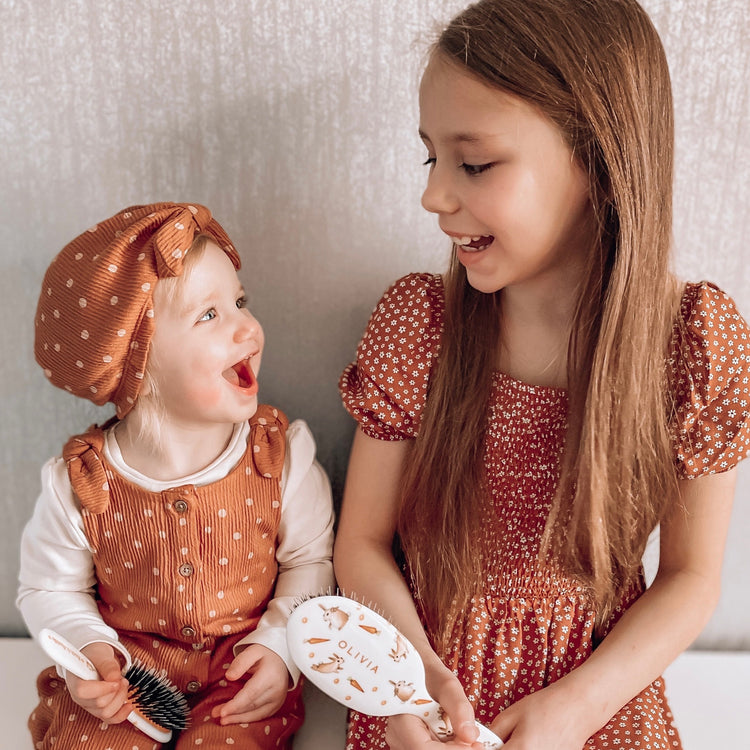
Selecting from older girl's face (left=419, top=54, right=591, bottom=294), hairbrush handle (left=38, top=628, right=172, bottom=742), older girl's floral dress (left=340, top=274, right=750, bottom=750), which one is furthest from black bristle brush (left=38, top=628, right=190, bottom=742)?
older girl's face (left=419, top=54, right=591, bottom=294)

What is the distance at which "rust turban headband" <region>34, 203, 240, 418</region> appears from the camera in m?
0.70

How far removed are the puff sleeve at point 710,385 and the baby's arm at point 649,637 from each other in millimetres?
37

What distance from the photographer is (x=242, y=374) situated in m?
0.79

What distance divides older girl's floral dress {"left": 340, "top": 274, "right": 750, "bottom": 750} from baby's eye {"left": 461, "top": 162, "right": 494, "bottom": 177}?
0.53ft

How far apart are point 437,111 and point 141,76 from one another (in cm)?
34

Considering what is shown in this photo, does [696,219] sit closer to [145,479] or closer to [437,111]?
[437,111]

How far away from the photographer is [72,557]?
81 cm

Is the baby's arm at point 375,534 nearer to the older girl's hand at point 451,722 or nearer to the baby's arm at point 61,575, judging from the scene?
the older girl's hand at point 451,722

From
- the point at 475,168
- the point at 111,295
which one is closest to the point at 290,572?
the point at 111,295

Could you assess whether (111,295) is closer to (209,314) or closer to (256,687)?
(209,314)

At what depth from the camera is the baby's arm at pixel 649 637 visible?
0.72m

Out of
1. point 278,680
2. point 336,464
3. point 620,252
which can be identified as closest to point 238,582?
point 278,680

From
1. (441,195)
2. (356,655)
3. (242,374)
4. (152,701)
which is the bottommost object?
(152,701)

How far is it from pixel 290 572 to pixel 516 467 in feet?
0.83
